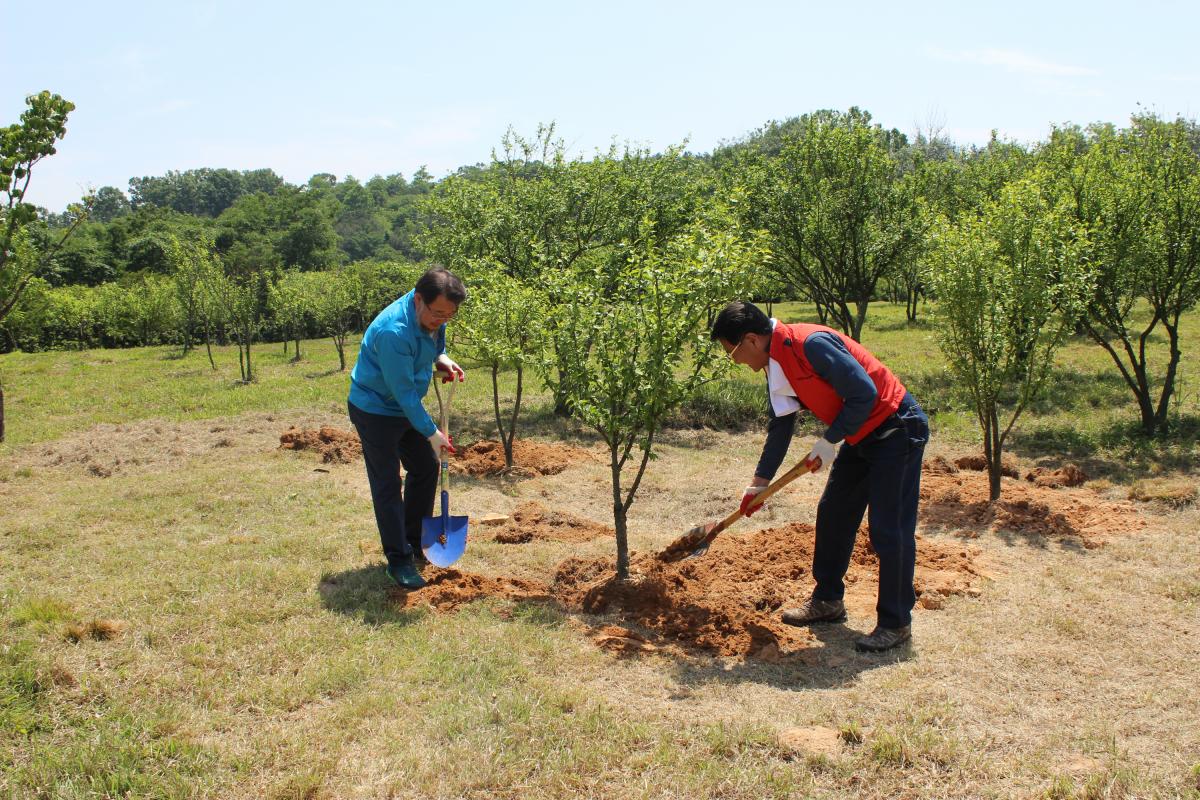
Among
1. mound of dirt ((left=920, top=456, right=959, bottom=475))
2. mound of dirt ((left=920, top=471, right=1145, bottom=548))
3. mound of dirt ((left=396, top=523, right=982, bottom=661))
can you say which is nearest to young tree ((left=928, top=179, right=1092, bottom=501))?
mound of dirt ((left=920, top=471, right=1145, bottom=548))

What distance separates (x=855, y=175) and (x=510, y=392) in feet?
25.6

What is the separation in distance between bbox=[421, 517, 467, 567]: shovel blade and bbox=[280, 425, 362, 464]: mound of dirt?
457 cm

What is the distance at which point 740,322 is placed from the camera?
169 inches

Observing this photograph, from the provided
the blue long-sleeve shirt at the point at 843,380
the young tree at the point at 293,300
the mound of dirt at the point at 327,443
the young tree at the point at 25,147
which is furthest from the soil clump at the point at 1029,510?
the young tree at the point at 293,300

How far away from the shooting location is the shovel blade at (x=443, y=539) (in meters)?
5.51

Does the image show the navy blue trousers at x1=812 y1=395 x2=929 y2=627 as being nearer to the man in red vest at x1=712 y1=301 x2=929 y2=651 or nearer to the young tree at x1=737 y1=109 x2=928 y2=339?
the man in red vest at x1=712 y1=301 x2=929 y2=651

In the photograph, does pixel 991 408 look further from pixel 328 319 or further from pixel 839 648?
pixel 328 319

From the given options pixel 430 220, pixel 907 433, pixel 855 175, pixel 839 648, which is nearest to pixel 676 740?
pixel 839 648

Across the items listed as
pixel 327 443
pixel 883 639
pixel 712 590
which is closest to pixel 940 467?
pixel 712 590

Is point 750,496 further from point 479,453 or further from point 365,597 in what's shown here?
point 479,453

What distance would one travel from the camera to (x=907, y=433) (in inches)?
176

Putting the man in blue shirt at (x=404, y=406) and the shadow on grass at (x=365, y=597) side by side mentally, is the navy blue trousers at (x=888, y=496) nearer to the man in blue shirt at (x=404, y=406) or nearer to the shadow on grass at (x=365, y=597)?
the man in blue shirt at (x=404, y=406)

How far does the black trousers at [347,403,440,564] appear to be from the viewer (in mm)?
5270

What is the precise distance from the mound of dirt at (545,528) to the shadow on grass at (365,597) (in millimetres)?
1325
